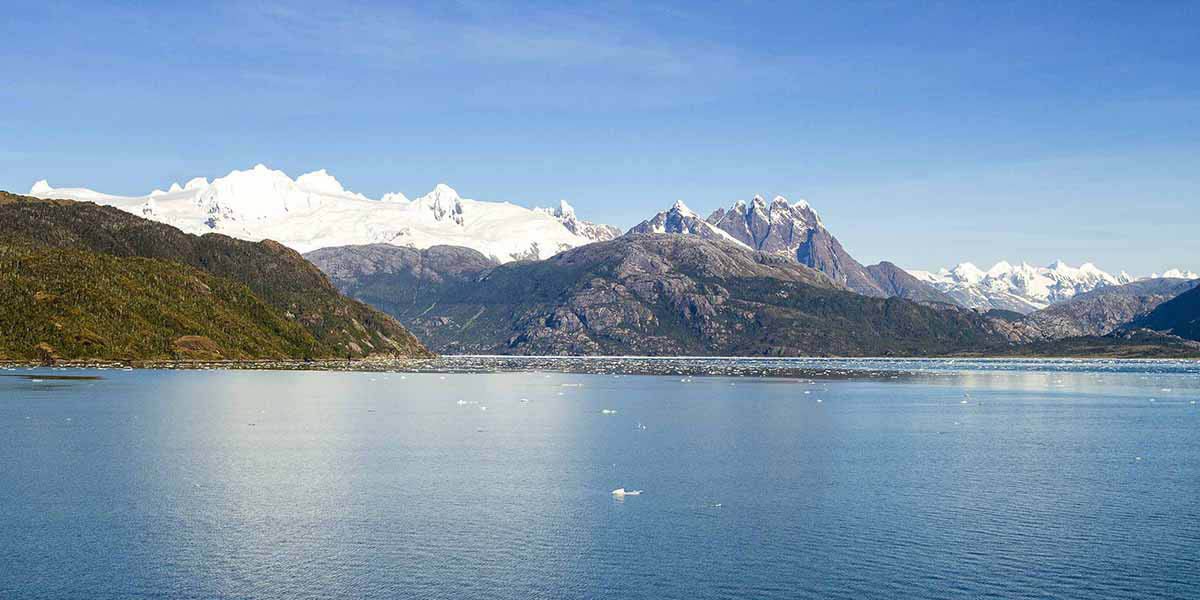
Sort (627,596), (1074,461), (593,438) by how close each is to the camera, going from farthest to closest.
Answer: (593,438)
(1074,461)
(627,596)

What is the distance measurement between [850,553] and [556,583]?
17138mm

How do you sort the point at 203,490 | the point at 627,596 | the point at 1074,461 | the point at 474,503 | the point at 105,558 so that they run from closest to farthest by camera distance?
1. the point at 627,596
2. the point at 105,558
3. the point at 474,503
4. the point at 203,490
5. the point at 1074,461

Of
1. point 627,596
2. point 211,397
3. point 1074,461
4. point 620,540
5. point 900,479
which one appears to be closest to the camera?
point 627,596

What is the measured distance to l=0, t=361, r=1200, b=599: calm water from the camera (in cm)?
5197

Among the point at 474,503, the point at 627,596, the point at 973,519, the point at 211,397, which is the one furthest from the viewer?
the point at 211,397

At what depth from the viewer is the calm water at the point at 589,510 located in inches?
2046

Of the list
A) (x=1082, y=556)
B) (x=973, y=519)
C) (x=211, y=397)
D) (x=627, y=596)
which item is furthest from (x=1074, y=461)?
(x=211, y=397)

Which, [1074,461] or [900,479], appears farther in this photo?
[1074,461]

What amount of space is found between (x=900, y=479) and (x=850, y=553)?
29.2m

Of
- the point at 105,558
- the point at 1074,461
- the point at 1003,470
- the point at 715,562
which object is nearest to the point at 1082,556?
the point at 715,562

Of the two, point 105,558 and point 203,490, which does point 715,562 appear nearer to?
point 105,558

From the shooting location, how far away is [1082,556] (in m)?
57.0

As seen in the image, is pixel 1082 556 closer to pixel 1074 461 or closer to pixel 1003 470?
pixel 1003 470

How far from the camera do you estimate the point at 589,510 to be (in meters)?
70.4
